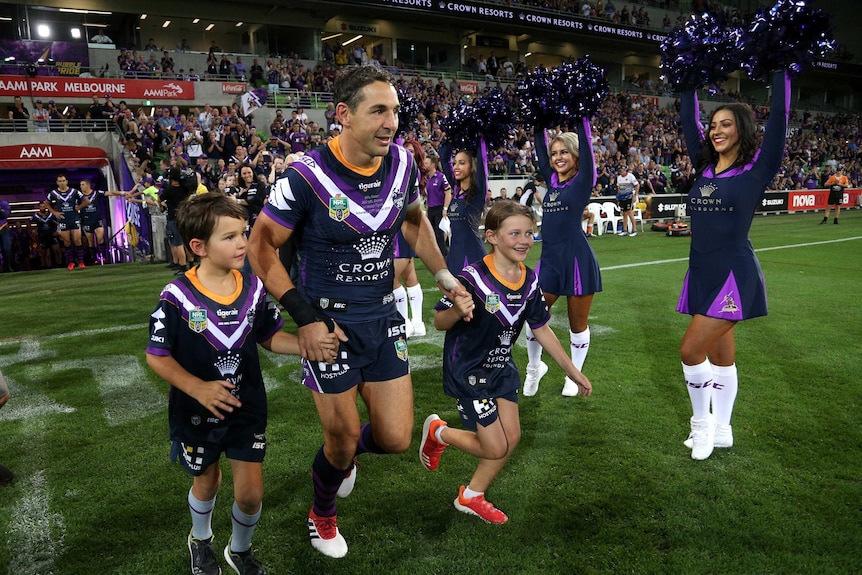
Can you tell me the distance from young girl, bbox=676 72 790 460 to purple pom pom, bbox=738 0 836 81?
0.09 m

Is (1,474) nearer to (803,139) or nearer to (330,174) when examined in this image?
(330,174)

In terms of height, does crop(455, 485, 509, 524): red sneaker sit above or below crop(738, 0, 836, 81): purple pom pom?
below

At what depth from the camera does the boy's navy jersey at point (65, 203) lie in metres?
14.9

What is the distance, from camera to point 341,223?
2844 mm

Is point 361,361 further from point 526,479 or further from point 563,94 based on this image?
point 563,94

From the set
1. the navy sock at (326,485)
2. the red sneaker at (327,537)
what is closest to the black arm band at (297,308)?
the navy sock at (326,485)

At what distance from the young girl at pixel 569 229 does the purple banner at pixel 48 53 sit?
24.1 m

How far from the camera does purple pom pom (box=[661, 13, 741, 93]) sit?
389 centimetres

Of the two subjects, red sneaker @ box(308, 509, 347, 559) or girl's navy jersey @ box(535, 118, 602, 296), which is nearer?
red sneaker @ box(308, 509, 347, 559)

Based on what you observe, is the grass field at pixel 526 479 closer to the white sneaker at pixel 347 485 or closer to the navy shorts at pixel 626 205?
the white sneaker at pixel 347 485

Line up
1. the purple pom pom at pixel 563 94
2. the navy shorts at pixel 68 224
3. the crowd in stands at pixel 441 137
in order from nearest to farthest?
the purple pom pom at pixel 563 94
the navy shorts at pixel 68 224
the crowd in stands at pixel 441 137

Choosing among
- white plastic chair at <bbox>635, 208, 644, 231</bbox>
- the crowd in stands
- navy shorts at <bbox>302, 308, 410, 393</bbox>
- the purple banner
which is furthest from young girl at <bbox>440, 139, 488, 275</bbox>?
the purple banner

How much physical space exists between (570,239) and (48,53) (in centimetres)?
2746

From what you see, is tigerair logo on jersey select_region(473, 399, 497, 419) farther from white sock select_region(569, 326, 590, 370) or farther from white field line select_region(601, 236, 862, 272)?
white field line select_region(601, 236, 862, 272)
